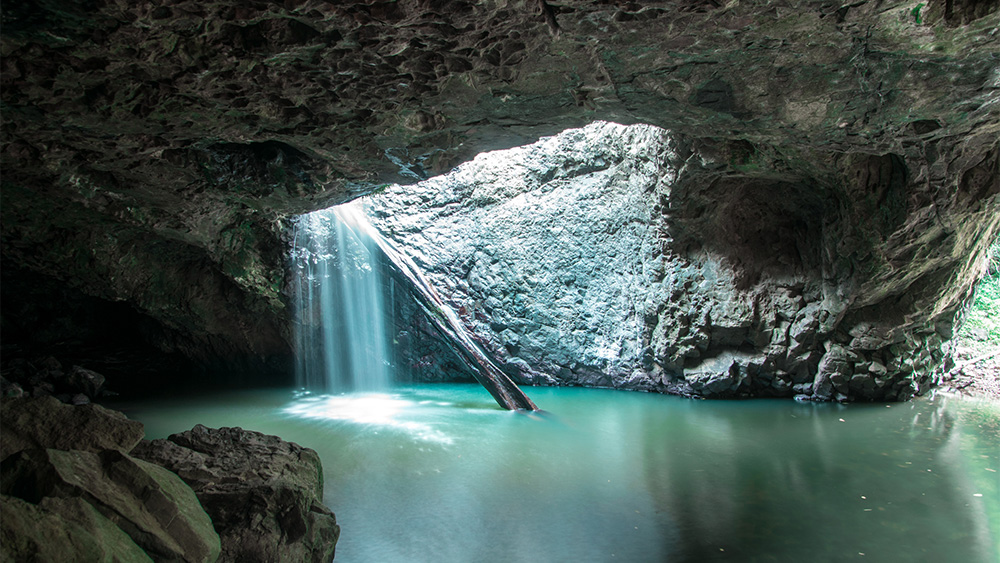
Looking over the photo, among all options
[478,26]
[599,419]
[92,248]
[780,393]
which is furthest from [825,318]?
[92,248]

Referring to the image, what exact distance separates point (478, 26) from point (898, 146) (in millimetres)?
3806

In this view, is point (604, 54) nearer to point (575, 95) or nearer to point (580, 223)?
point (575, 95)

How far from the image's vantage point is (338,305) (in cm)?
1036

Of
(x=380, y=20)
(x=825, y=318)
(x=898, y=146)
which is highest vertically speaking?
(x=380, y=20)

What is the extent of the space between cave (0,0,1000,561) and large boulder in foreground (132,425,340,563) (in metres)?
0.02

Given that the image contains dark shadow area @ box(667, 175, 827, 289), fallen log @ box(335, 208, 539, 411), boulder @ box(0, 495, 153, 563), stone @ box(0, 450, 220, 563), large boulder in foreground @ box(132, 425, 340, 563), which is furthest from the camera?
fallen log @ box(335, 208, 539, 411)

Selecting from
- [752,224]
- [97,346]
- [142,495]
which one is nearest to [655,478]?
[142,495]

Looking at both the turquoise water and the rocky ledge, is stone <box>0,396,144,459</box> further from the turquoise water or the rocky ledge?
the turquoise water

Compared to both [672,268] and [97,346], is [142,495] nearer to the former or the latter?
[672,268]

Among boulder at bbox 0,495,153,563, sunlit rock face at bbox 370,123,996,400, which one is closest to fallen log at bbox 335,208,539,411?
sunlit rock face at bbox 370,123,996,400

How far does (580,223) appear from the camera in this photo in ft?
33.2

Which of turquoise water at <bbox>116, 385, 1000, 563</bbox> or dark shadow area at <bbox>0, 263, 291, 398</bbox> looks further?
Answer: dark shadow area at <bbox>0, 263, 291, 398</bbox>

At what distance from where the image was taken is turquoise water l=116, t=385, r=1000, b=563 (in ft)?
11.9

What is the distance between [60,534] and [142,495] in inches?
22.3
